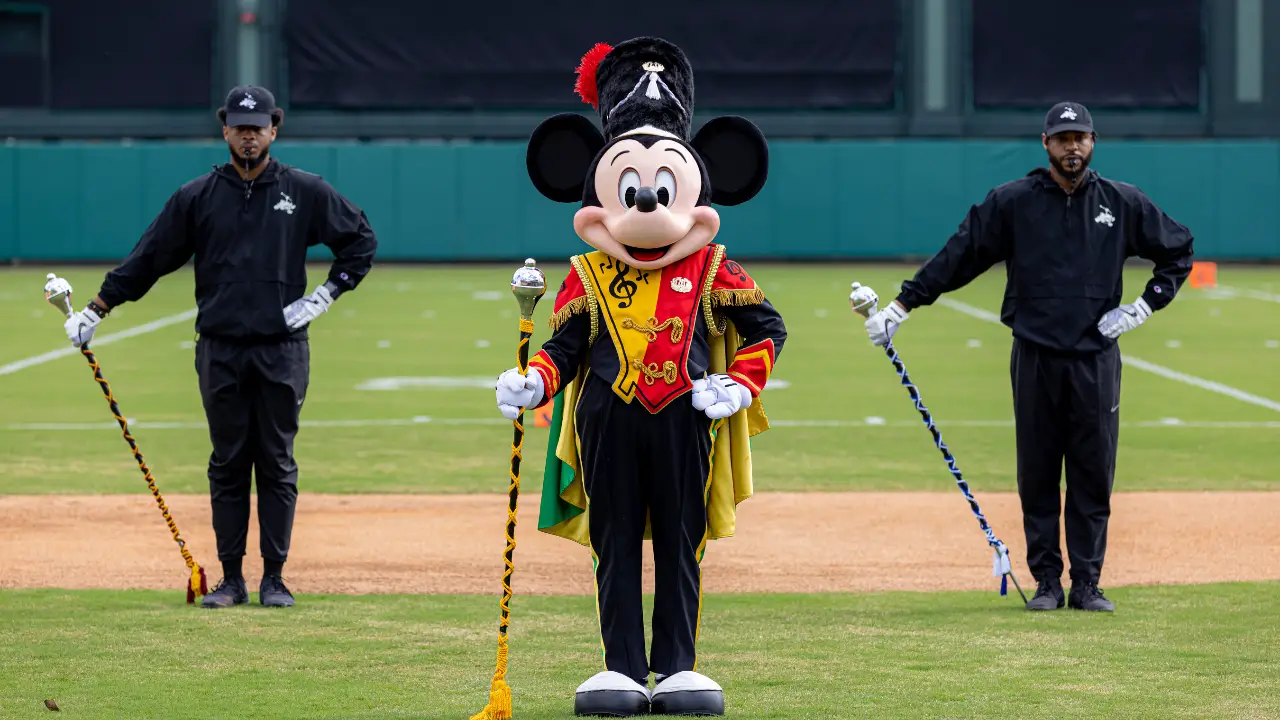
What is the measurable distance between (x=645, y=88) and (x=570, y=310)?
0.80m

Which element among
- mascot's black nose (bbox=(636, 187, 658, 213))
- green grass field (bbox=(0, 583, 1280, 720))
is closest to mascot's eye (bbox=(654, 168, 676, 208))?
mascot's black nose (bbox=(636, 187, 658, 213))

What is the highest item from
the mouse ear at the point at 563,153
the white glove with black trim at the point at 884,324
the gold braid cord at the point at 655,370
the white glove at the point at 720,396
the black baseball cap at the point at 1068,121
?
the black baseball cap at the point at 1068,121

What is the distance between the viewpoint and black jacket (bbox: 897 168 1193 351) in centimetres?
778

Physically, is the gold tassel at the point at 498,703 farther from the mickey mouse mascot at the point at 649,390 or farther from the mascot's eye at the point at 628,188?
the mascot's eye at the point at 628,188

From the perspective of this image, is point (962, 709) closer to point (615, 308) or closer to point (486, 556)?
point (615, 308)

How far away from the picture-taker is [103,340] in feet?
Answer: 70.6

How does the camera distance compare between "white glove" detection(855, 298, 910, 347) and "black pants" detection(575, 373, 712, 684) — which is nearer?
"black pants" detection(575, 373, 712, 684)

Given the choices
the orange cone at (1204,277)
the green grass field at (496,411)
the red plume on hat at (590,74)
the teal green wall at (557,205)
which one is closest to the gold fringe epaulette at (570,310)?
the red plume on hat at (590,74)

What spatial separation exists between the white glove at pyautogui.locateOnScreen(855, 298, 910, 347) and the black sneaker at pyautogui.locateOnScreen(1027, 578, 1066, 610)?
1265 millimetres

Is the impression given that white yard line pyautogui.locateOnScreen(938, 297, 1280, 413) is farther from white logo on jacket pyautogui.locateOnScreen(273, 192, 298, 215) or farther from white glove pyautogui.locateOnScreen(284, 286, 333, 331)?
white logo on jacket pyautogui.locateOnScreen(273, 192, 298, 215)

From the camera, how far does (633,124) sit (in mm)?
6086

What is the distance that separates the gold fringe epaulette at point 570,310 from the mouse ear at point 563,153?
48 centimetres

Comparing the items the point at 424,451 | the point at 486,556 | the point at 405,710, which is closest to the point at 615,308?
the point at 405,710

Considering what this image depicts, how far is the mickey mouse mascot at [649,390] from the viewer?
227 inches
